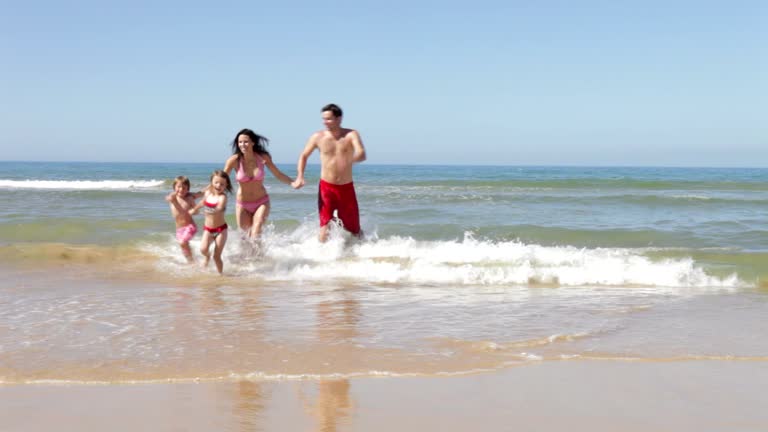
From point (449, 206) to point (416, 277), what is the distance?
30.6ft

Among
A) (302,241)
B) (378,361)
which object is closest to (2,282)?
(302,241)

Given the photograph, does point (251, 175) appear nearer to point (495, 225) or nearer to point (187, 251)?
point (187, 251)

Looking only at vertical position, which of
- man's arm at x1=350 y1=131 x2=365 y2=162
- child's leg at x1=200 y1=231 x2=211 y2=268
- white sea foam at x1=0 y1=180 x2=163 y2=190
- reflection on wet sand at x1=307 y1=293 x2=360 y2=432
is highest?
man's arm at x1=350 y1=131 x2=365 y2=162

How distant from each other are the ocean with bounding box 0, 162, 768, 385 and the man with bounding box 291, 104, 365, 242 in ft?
1.52

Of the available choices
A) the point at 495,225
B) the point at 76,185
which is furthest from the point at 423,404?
the point at 76,185

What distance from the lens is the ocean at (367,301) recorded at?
162 inches

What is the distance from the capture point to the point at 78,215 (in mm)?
13242

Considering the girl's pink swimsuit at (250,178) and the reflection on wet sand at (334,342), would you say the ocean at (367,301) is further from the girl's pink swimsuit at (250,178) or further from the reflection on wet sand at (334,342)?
the girl's pink swimsuit at (250,178)

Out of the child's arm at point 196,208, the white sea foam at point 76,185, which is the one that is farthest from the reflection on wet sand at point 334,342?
the white sea foam at point 76,185

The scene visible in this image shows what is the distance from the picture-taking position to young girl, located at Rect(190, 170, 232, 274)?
7457 millimetres

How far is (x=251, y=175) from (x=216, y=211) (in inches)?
21.1

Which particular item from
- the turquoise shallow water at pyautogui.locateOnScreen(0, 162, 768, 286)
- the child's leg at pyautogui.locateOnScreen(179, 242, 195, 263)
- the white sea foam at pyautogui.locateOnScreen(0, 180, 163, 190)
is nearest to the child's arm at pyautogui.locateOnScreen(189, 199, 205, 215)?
the child's leg at pyautogui.locateOnScreen(179, 242, 195, 263)

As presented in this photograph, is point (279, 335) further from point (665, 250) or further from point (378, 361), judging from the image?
point (665, 250)

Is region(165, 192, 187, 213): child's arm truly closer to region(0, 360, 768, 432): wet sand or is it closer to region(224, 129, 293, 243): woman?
region(224, 129, 293, 243): woman
